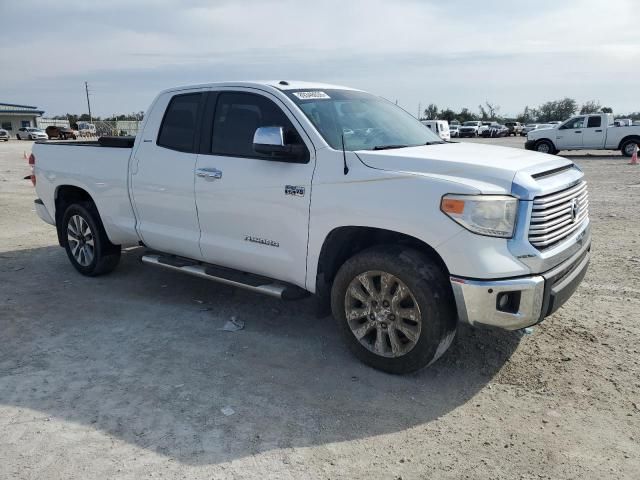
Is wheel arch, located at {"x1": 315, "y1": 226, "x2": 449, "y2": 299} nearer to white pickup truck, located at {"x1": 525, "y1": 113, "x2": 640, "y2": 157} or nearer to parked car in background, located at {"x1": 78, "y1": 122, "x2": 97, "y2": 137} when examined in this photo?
white pickup truck, located at {"x1": 525, "y1": 113, "x2": 640, "y2": 157}

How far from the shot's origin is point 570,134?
76.2 feet

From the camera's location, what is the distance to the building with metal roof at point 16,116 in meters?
75.3

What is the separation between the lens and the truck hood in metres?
3.43

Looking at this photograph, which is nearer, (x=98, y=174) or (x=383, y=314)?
(x=383, y=314)

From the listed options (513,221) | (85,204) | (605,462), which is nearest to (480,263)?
(513,221)

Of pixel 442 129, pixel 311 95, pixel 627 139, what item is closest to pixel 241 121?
pixel 311 95

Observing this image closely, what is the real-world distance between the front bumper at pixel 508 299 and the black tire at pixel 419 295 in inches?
5.3

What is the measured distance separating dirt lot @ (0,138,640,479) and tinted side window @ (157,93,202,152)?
154cm

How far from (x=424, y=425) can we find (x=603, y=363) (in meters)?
1.58

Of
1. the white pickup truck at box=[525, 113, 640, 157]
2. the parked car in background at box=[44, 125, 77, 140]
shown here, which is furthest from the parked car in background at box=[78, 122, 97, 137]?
the white pickup truck at box=[525, 113, 640, 157]

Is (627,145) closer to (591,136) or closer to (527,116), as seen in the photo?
(591,136)

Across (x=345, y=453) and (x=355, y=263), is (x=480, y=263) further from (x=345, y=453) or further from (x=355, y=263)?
(x=345, y=453)

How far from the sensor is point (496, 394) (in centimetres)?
368

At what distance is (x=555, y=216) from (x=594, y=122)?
71.7 ft
